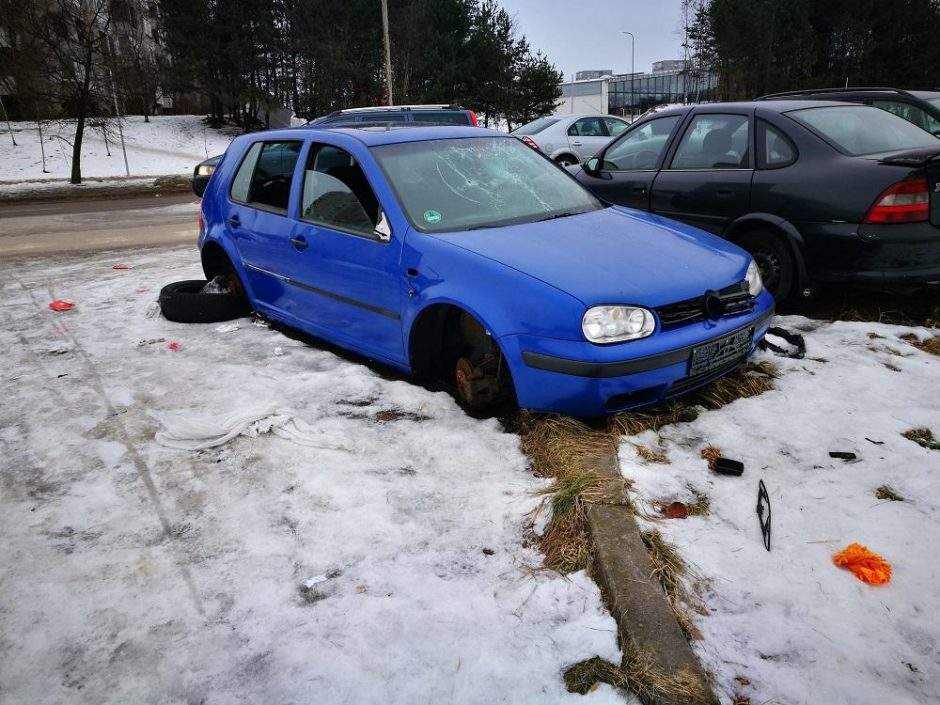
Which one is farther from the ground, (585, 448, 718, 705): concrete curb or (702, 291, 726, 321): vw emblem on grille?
(702, 291, 726, 321): vw emblem on grille

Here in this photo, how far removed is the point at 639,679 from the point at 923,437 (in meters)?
2.23

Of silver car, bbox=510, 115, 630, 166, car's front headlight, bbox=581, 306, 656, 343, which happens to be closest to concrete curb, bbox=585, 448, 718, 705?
car's front headlight, bbox=581, 306, 656, 343

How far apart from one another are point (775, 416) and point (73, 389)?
4.20 m

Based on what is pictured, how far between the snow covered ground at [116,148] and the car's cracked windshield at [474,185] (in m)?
25.7

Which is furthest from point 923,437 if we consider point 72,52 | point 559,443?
point 72,52

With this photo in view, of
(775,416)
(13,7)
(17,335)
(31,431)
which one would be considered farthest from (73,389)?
(13,7)

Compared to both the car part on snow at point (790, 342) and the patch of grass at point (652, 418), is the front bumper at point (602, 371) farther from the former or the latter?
the car part on snow at point (790, 342)

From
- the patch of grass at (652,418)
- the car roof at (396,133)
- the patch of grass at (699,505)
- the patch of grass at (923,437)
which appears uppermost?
the car roof at (396,133)

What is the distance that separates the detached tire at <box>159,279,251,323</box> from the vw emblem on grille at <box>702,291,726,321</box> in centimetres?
389

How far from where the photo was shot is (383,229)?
13.4 ft

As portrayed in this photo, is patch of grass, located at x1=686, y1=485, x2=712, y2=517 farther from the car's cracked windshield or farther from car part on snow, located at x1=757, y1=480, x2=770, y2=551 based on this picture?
the car's cracked windshield

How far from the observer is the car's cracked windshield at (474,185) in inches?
162

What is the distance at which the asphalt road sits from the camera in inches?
422

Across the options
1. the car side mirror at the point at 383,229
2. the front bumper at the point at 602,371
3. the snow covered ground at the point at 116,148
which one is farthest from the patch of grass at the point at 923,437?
the snow covered ground at the point at 116,148
